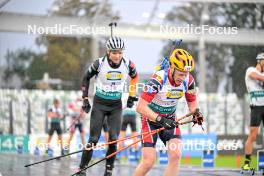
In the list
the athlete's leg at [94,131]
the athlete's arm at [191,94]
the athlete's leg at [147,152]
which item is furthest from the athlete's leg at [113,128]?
the athlete's arm at [191,94]

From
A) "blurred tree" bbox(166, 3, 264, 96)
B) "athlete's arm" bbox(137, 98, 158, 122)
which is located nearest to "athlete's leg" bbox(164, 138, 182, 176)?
"athlete's arm" bbox(137, 98, 158, 122)

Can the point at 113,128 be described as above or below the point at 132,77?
below

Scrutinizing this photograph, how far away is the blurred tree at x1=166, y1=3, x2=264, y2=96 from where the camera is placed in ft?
52.5

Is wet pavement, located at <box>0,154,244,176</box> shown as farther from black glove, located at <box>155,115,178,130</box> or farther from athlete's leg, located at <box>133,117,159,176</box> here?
black glove, located at <box>155,115,178,130</box>

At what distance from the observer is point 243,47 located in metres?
15.9

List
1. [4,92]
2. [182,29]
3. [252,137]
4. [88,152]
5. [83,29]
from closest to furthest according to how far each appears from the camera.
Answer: [88,152]
[252,137]
[182,29]
[83,29]
[4,92]

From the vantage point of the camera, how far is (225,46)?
1741cm

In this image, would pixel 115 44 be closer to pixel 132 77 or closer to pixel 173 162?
pixel 132 77

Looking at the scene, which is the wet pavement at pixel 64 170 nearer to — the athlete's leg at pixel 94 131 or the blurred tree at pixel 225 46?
the athlete's leg at pixel 94 131

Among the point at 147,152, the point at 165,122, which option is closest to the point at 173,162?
the point at 147,152

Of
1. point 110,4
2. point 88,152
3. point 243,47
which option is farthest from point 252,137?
point 110,4

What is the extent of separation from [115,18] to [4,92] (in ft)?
13.1

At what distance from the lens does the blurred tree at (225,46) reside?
16016 millimetres

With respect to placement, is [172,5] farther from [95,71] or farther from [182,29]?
[95,71]
